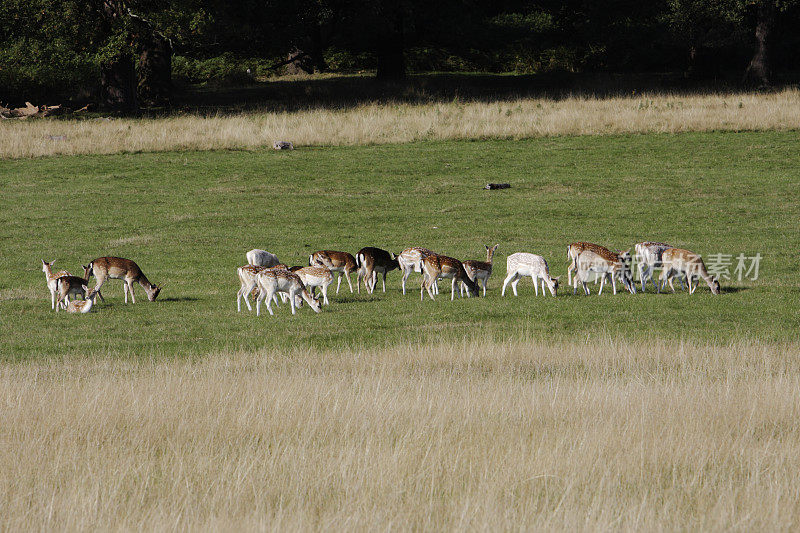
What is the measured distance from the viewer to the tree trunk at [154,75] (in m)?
53.1

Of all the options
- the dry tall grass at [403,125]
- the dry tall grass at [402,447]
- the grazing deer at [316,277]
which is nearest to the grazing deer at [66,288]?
the grazing deer at [316,277]

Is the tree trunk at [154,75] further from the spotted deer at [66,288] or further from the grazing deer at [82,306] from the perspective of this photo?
the grazing deer at [82,306]

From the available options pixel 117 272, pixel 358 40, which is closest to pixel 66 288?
pixel 117 272

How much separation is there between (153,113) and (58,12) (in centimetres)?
700

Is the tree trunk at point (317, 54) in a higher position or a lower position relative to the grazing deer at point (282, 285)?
higher

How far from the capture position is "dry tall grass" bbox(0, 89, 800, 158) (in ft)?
134

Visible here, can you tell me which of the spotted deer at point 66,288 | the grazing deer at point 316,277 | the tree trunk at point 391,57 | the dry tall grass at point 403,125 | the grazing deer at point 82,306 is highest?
the tree trunk at point 391,57

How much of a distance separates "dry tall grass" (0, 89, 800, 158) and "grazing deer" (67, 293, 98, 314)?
23.4 meters

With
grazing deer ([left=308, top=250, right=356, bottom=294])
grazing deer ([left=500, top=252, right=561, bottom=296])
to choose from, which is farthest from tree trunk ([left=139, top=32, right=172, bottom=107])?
grazing deer ([left=500, top=252, right=561, bottom=296])

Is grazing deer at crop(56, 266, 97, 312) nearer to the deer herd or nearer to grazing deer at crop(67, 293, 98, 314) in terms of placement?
the deer herd

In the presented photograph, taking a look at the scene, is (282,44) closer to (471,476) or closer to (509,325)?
(509,325)

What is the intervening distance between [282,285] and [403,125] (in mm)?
26850

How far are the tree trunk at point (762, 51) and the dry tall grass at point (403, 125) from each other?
626 centimetres

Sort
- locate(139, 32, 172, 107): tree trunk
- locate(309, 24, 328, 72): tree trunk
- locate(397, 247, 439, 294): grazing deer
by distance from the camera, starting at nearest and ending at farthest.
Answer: locate(397, 247, 439, 294): grazing deer → locate(139, 32, 172, 107): tree trunk → locate(309, 24, 328, 72): tree trunk
